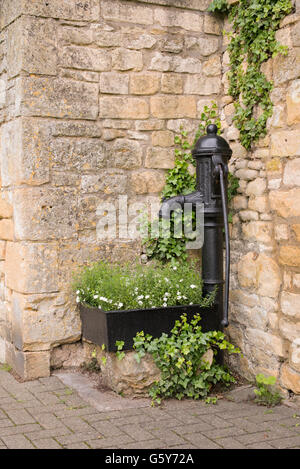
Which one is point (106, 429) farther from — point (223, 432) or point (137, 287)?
point (137, 287)

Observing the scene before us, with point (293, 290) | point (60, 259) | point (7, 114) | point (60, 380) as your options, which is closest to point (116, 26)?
point (7, 114)

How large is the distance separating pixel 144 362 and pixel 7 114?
7.19ft

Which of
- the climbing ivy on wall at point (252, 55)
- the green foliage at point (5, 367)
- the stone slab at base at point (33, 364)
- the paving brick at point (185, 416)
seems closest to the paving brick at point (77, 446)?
the paving brick at point (185, 416)

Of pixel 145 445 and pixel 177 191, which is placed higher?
pixel 177 191

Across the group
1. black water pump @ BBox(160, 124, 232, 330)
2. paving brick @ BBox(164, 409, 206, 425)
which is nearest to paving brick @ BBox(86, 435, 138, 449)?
paving brick @ BBox(164, 409, 206, 425)

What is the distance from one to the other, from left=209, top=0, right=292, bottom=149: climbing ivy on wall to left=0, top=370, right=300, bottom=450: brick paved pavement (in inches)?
75.4

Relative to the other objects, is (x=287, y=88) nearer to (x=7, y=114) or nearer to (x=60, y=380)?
(x=7, y=114)

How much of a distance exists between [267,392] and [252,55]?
2.40 metres

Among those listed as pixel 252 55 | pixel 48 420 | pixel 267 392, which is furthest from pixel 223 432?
pixel 252 55

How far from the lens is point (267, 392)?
403 cm

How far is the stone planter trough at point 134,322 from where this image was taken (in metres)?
3.95

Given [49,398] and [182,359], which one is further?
[49,398]

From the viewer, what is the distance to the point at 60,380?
4387 millimetres

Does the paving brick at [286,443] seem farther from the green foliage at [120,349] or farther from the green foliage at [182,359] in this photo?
the green foliage at [120,349]
